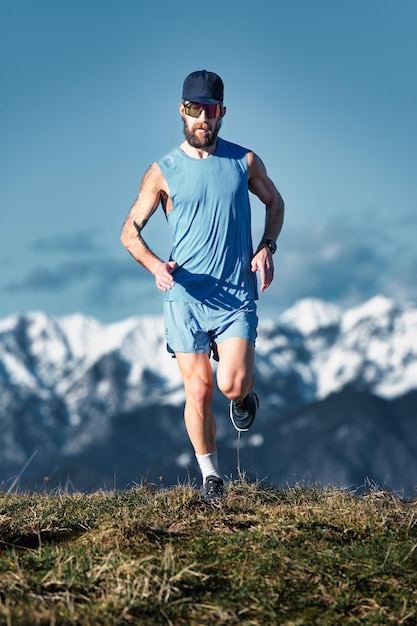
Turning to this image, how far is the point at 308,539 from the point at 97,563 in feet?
5.19

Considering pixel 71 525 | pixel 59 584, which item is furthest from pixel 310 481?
pixel 59 584

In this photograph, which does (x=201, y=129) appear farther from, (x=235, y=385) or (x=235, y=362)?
(x=235, y=385)

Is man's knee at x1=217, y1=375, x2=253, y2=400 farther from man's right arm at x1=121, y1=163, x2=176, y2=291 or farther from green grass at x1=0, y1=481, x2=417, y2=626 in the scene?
man's right arm at x1=121, y1=163, x2=176, y2=291

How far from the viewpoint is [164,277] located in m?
8.66

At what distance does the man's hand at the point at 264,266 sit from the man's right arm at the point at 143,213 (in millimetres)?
965

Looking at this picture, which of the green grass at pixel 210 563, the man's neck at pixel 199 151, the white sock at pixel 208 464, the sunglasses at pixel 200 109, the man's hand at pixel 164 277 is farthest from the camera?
the white sock at pixel 208 464

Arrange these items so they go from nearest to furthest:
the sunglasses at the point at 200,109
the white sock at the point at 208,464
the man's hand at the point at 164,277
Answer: the man's hand at the point at 164,277, the sunglasses at the point at 200,109, the white sock at the point at 208,464

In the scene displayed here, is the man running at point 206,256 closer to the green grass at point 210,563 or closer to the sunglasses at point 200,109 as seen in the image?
the sunglasses at point 200,109

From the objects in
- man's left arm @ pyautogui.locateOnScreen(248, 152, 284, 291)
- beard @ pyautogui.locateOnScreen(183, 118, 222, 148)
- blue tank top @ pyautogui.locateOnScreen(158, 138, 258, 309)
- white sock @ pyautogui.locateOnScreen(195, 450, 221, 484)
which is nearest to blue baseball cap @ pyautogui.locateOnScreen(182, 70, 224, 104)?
beard @ pyautogui.locateOnScreen(183, 118, 222, 148)

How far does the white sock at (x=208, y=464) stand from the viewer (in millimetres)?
9453

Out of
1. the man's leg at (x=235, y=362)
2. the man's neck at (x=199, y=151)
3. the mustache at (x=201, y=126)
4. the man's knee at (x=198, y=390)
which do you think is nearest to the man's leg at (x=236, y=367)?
the man's leg at (x=235, y=362)

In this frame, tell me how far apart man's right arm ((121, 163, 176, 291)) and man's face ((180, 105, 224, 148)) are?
453 millimetres

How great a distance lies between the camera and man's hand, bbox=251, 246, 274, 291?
29.7ft

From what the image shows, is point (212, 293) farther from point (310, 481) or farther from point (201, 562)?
point (201, 562)
